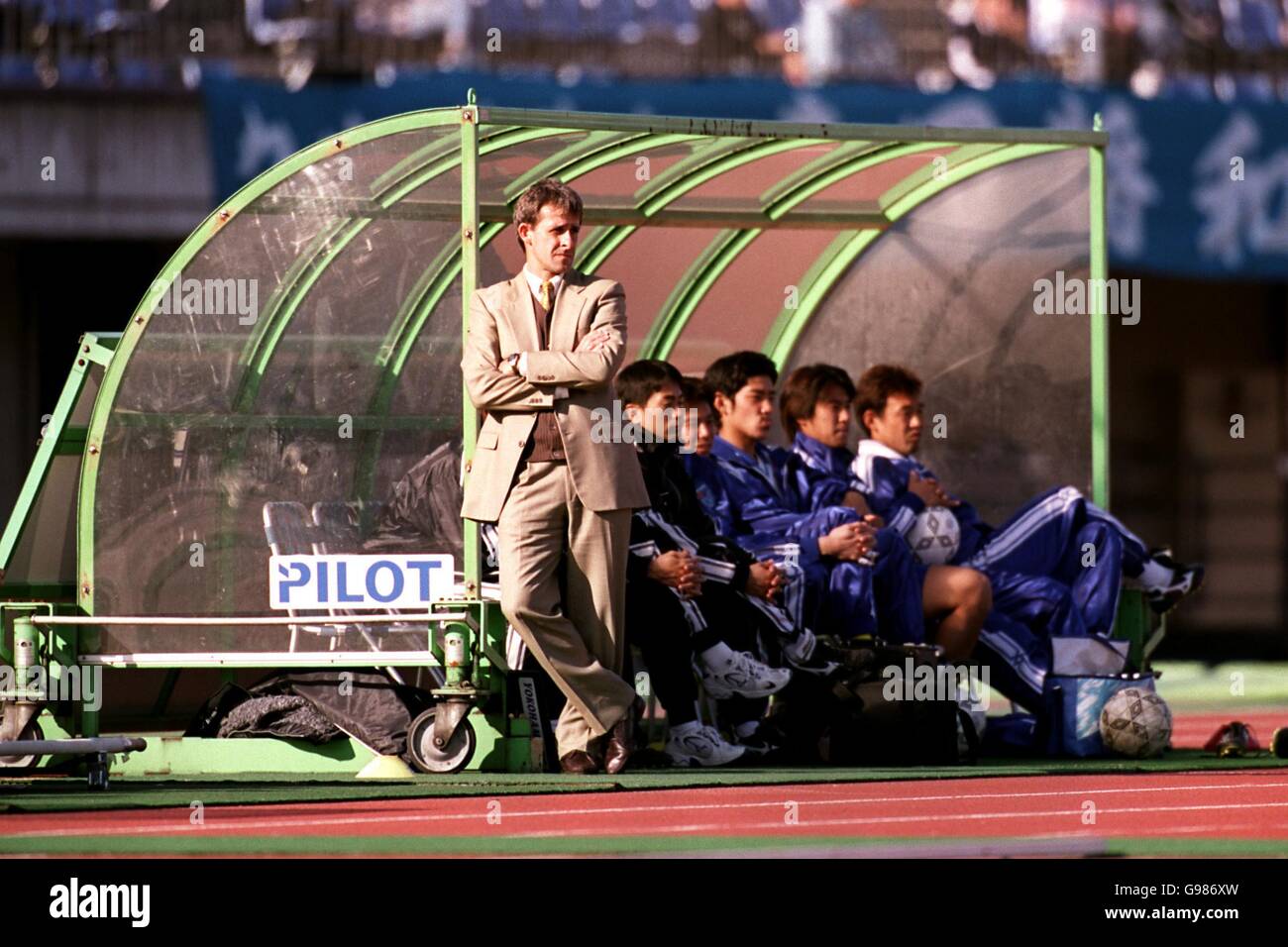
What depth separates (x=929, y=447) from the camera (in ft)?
41.4

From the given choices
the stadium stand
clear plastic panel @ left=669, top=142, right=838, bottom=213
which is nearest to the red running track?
clear plastic panel @ left=669, top=142, right=838, bottom=213

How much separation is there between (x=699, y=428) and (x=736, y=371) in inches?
16.6

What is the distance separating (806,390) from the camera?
1184 cm

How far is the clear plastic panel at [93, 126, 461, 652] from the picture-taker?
33.6 ft

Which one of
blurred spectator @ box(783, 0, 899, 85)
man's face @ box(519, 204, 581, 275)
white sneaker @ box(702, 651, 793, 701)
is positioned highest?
blurred spectator @ box(783, 0, 899, 85)

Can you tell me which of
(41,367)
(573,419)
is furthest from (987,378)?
(41,367)

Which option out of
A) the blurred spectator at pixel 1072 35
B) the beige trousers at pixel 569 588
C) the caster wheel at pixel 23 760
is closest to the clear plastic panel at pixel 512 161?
the beige trousers at pixel 569 588

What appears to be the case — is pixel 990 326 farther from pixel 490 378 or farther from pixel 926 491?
pixel 490 378

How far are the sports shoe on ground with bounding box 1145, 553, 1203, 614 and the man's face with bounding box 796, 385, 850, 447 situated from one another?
1579 millimetres

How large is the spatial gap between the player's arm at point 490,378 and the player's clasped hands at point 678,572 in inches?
33.9

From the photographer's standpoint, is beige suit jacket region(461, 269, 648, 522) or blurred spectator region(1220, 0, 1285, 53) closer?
beige suit jacket region(461, 269, 648, 522)

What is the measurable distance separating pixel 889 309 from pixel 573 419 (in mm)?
3552

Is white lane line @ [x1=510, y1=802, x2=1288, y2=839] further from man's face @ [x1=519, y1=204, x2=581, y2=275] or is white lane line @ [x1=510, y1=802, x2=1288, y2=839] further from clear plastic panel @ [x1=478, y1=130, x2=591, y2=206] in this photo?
clear plastic panel @ [x1=478, y1=130, x2=591, y2=206]

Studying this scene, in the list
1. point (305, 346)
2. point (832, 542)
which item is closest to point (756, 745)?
point (832, 542)
